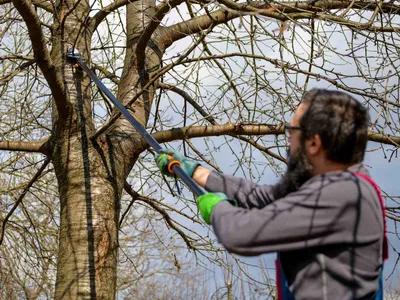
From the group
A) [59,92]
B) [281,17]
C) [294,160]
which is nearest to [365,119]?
[294,160]

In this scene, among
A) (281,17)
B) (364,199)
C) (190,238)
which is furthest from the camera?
(190,238)

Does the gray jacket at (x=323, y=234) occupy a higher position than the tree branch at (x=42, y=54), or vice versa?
the tree branch at (x=42, y=54)

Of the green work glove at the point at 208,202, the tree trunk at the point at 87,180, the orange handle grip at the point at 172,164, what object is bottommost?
the green work glove at the point at 208,202

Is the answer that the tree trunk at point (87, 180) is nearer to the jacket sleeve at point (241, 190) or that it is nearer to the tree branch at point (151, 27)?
the tree branch at point (151, 27)

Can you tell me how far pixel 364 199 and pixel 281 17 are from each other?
1.92 m

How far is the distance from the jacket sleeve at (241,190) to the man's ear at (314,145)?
0.40m

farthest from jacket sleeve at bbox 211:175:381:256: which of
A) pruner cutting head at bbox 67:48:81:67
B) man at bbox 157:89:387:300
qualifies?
pruner cutting head at bbox 67:48:81:67

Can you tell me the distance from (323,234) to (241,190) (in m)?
0.72

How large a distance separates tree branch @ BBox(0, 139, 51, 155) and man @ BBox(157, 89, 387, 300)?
2.78m

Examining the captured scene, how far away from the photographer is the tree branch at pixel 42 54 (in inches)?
132

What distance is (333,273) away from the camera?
1652 mm

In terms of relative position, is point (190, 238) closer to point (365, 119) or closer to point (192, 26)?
point (192, 26)

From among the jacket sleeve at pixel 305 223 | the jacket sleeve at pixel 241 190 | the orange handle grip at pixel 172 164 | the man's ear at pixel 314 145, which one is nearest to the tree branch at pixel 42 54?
the orange handle grip at pixel 172 164

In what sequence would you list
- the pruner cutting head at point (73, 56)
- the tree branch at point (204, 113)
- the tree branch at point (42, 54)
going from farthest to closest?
the tree branch at point (204, 113) → the pruner cutting head at point (73, 56) → the tree branch at point (42, 54)
